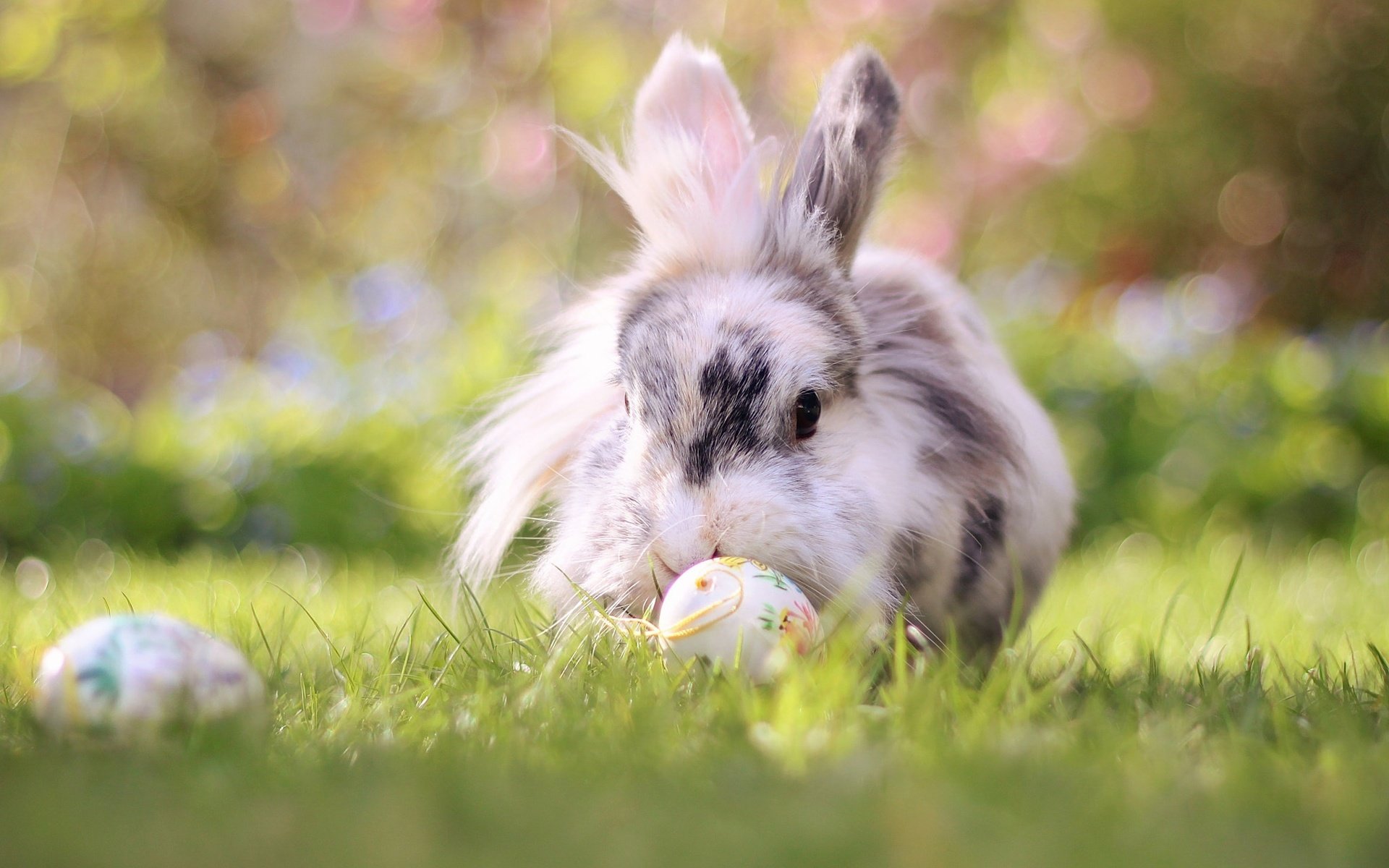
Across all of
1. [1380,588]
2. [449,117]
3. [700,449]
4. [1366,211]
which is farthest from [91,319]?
[1366,211]

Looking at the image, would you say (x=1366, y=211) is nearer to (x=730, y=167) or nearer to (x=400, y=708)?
(x=730, y=167)

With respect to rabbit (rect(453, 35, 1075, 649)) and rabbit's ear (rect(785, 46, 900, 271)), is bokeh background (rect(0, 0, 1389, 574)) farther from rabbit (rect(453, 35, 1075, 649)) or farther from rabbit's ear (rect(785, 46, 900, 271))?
rabbit's ear (rect(785, 46, 900, 271))

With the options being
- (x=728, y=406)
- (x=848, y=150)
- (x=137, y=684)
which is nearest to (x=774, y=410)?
(x=728, y=406)

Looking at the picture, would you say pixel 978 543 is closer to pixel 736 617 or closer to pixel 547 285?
pixel 736 617

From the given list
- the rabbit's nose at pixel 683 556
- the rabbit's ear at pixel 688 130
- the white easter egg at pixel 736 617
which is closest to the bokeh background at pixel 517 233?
the rabbit's ear at pixel 688 130

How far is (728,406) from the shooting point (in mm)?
2125

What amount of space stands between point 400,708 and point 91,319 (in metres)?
8.19

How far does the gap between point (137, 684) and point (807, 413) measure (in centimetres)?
128

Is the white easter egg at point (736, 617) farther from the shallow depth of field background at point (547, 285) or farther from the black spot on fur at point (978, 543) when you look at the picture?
the black spot on fur at point (978, 543)

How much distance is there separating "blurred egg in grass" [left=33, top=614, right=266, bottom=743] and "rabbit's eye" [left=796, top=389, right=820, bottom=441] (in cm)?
112

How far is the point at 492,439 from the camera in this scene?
2.76 meters

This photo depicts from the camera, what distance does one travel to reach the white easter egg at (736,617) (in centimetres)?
180

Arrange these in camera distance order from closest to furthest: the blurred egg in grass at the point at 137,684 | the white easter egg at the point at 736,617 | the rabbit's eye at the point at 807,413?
the blurred egg in grass at the point at 137,684 → the white easter egg at the point at 736,617 → the rabbit's eye at the point at 807,413

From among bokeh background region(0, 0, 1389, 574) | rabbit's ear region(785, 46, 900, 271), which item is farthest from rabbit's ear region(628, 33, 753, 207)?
bokeh background region(0, 0, 1389, 574)
